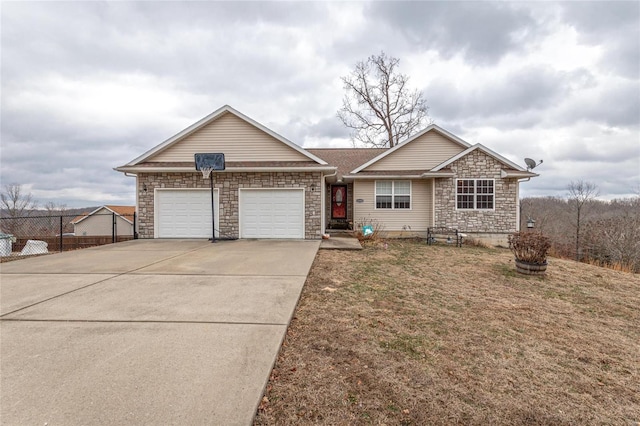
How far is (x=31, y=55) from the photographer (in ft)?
34.8

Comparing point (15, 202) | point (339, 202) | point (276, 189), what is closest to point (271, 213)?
point (276, 189)

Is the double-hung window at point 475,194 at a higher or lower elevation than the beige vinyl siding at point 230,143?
lower

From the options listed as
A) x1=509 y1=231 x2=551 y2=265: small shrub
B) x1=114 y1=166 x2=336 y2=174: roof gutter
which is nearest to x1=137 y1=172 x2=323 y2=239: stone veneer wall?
x1=114 y1=166 x2=336 y2=174: roof gutter

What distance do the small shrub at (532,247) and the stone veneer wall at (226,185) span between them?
689 cm

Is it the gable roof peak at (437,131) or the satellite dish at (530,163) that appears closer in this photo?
the satellite dish at (530,163)

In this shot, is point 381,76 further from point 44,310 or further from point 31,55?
point 44,310

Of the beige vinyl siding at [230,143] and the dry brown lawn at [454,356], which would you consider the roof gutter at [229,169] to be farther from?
the dry brown lawn at [454,356]

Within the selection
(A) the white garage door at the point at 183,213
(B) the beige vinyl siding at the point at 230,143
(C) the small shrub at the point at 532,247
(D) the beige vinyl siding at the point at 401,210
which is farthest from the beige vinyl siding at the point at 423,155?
(A) the white garage door at the point at 183,213

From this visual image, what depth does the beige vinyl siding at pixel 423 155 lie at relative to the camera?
1395 centimetres

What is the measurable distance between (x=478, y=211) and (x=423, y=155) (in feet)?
12.0

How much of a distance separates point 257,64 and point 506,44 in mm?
11000

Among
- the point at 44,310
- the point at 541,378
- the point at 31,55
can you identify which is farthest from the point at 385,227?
the point at 31,55

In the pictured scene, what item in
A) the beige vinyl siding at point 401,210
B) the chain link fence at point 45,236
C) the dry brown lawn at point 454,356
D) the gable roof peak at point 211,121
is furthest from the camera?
the beige vinyl siding at point 401,210

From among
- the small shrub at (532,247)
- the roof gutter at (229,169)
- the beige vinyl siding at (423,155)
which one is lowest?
the small shrub at (532,247)
